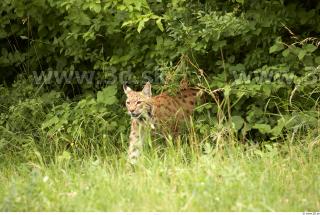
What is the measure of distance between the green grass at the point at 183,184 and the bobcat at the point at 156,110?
1669mm

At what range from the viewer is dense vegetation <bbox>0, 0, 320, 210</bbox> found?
582cm

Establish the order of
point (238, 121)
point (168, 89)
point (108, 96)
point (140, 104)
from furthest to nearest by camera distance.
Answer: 1. point (108, 96)
2. point (168, 89)
3. point (140, 104)
4. point (238, 121)

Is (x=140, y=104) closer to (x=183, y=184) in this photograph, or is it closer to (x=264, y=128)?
(x=264, y=128)

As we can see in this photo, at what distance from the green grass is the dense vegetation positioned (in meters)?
0.02

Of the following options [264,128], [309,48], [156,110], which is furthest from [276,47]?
[156,110]

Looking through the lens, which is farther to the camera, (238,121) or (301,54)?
(238,121)

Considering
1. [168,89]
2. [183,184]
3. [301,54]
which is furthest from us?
[168,89]

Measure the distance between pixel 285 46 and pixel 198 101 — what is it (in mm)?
1490

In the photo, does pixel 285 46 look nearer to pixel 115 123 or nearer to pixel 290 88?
pixel 290 88

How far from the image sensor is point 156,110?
28.7 ft

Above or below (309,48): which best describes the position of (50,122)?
below

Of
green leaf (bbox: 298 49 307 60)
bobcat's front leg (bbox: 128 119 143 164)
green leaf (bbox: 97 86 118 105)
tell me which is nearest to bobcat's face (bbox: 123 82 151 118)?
bobcat's front leg (bbox: 128 119 143 164)

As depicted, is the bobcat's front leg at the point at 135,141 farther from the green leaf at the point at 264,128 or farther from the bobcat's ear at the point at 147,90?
the green leaf at the point at 264,128

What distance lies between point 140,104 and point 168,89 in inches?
18.3
